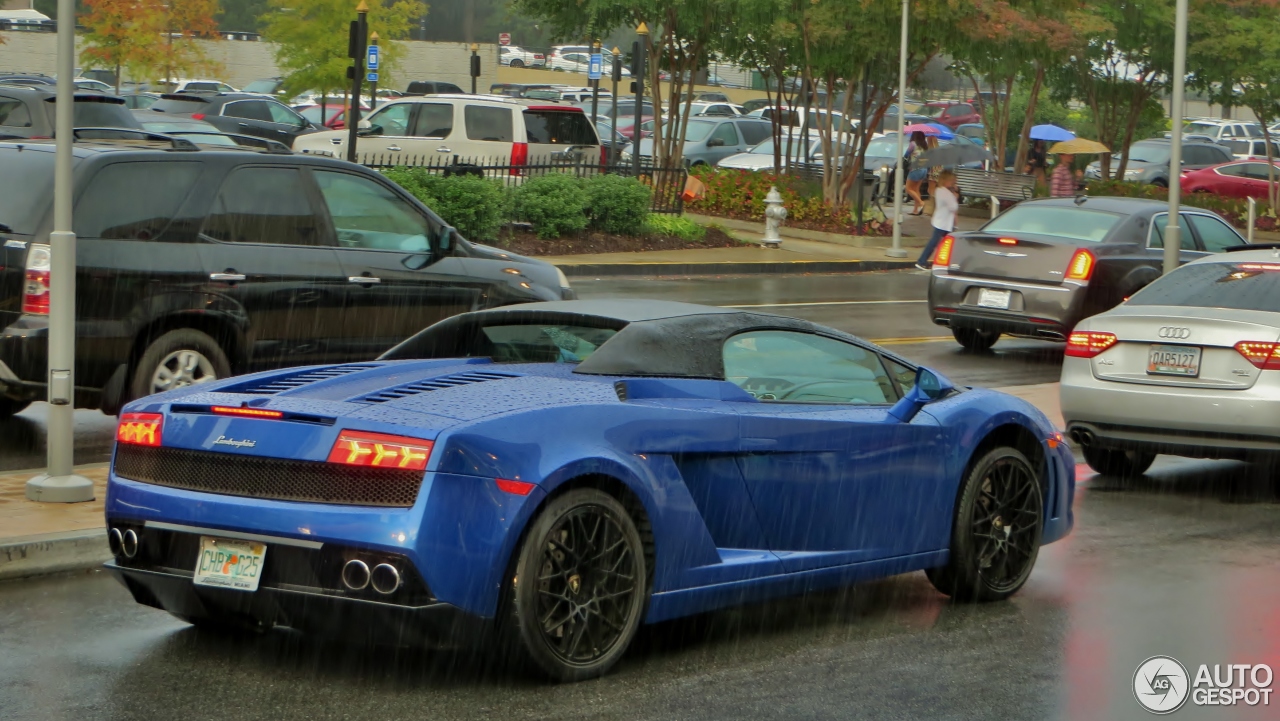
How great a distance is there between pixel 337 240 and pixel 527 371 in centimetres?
491

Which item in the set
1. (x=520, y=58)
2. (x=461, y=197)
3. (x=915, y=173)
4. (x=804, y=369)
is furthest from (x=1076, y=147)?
(x=520, y=58)

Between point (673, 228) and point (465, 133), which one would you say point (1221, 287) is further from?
point (465, 133)

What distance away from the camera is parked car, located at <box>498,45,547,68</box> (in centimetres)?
8256

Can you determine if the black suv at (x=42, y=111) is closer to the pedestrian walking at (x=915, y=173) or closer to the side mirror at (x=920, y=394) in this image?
the side mirror at (x=920, y=394)

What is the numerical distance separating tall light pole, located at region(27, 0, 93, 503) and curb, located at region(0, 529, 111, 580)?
761 mm

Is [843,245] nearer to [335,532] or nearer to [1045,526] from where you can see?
[1045,526]

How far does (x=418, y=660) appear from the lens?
241 inches

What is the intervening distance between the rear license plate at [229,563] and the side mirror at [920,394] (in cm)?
266

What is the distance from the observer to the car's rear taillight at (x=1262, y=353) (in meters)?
10.0

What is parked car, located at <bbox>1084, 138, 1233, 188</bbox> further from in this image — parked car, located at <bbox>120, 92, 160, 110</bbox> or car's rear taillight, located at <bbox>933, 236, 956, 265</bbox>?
car's rear taillight, located at <bbox>933, 236, 956, 265</bbox>

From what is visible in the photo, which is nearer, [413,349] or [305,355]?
[413,349]

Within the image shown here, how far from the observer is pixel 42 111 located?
2041 centimetres

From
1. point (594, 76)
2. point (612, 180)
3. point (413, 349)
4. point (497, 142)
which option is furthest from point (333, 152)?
point (413, 349)

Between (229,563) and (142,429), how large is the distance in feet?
2.11
